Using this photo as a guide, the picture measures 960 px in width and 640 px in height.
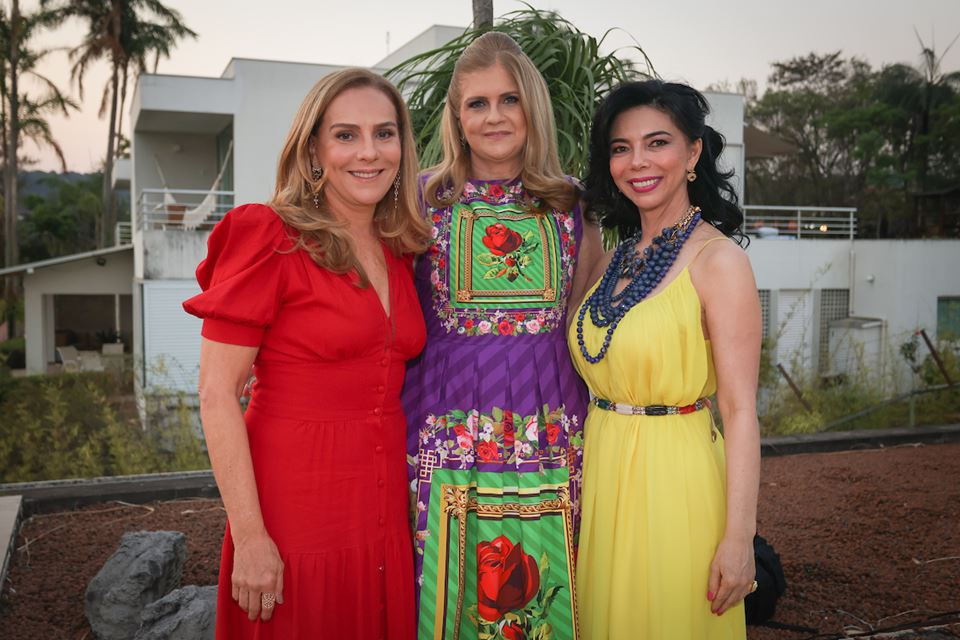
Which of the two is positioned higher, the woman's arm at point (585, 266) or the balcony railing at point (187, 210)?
the balcony railing at point (187, 210)

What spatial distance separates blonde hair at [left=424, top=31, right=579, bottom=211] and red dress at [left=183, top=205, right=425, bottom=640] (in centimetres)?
66

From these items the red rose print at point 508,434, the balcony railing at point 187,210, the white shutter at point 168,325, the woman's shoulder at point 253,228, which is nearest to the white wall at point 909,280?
the balcony railing at point 187,210

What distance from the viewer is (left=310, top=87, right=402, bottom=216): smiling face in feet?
6.79

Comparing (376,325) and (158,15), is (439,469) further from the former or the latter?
(158,15)

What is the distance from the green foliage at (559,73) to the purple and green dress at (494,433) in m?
1.65

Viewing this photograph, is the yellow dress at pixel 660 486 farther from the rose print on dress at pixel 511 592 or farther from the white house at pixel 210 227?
the white house at pixel 210 227

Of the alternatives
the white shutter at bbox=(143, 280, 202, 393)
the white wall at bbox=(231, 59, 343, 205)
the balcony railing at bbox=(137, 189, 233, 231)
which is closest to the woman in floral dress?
the balcony railing at bbox=(137, 189, 233, 231)

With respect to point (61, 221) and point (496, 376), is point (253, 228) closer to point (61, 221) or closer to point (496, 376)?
point (496, 376)

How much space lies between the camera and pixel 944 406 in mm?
8492

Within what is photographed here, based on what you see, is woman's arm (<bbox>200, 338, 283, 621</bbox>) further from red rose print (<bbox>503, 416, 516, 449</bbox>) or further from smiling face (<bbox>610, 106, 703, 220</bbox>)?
smiling face (<bbox>610, 106, 703, 220</bbox>)

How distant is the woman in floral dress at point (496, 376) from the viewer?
2.29 m

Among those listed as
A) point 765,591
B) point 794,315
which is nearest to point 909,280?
point 794,315

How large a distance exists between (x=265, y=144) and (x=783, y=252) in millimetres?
9766

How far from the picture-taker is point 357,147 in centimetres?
208
